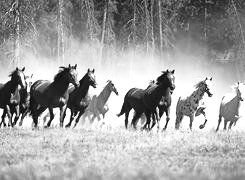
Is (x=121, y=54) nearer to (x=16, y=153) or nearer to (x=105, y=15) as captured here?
(x=105, y=15)

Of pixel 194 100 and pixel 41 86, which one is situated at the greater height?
pixel 41 86

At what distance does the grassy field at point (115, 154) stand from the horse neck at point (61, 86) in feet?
9.92

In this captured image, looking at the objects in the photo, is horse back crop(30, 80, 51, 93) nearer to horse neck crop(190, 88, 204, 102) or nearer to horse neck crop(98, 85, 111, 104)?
horse neck crop(98, 85, 111, 104)

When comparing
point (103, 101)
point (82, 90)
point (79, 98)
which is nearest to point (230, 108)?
point (103, 101)

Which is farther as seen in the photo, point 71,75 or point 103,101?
point 103,101

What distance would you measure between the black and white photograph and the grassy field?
32mm

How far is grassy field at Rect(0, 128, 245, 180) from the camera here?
864 centimetres

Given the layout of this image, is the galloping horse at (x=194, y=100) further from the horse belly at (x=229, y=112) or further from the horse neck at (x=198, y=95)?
the horse belly at (x=229, y=112)

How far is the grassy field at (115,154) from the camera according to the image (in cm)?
864

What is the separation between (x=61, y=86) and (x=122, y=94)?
76.7ft

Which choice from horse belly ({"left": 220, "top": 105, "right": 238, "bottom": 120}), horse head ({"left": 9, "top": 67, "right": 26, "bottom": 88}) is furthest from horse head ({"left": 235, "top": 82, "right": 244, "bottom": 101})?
horse head ({"left": 9, "top": 67, "right": 26, "bottom": 88})

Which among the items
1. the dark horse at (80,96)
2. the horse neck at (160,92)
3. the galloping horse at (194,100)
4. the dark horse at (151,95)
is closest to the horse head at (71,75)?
the dark horse at (80,96)

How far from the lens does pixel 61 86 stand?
1931 centimetres

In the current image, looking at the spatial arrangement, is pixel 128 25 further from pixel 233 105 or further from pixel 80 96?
pixel 80 96
